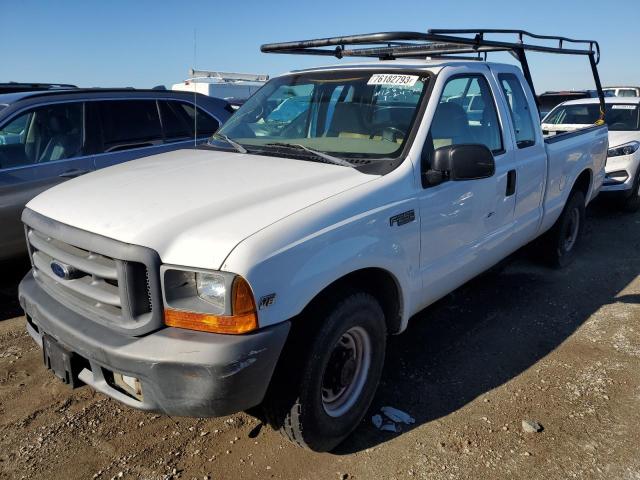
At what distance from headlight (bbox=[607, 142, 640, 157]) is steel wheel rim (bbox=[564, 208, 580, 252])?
249cm

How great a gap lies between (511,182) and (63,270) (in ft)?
9.77

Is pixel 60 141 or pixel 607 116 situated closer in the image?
pixel 60 141

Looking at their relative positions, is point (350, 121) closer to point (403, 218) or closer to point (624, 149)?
point (403, 218)

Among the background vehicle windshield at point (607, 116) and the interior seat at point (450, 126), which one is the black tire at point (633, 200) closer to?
the background vehicle windshield at point (607, 116)

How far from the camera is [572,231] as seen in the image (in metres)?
5.66

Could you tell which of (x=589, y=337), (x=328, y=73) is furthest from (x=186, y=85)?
(x=589, y=337)

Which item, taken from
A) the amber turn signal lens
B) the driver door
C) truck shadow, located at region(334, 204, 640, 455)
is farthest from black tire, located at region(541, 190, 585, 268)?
the amber turn signal lens

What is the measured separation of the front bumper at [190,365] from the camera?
80.7 inches

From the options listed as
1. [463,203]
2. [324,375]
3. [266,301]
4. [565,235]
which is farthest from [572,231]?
[266,301]

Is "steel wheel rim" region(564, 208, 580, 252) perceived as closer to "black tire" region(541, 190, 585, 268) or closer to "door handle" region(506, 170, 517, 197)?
"black tire" region(541, 190, 585, 268)

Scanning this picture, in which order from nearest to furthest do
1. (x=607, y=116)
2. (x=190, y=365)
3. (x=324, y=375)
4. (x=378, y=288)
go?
(x=190, y=365) < (x=324, y=375) < (x=378, y=288) < (x=607, y=116)

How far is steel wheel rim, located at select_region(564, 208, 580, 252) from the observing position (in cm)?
553

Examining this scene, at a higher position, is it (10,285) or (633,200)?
(633,200)

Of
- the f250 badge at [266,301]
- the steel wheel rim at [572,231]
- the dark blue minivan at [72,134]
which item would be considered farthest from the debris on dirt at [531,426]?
the dark blue minivan at [72,134]
